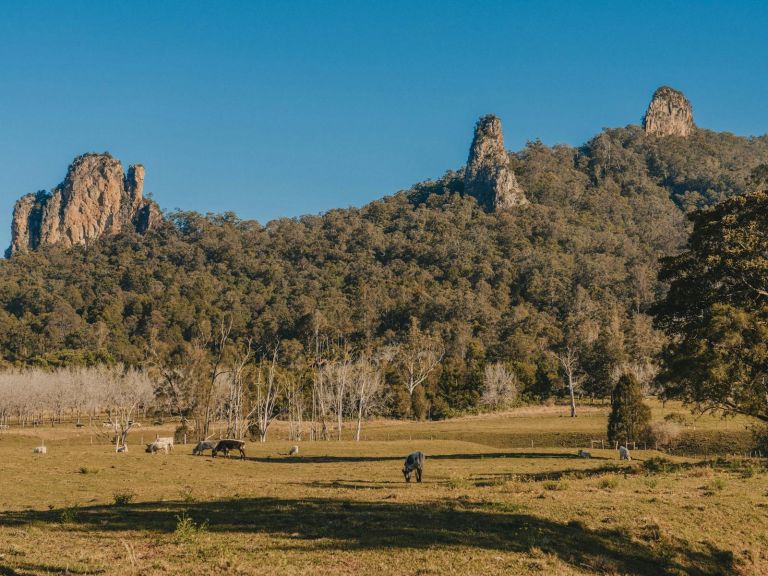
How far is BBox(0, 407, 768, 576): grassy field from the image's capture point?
10.9 meters

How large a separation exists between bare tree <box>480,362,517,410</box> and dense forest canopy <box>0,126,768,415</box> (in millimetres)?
3277

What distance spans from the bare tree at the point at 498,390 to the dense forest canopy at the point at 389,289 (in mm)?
3277

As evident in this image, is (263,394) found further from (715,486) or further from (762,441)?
(715,486)

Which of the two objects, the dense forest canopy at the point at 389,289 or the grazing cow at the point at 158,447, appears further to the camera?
the dense forest canopy at the point at 389,289

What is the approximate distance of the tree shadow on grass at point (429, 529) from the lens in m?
11.9

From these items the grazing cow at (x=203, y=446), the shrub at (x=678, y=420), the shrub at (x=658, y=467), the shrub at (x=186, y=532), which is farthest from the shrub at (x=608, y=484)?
the shrub at (x=678, y=420)

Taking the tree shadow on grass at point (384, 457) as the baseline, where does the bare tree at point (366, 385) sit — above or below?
above

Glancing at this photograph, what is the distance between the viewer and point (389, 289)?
466ft

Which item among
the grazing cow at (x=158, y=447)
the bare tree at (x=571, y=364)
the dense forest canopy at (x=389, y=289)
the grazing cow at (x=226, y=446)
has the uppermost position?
the dense forest canopy at (x=389, y=289)

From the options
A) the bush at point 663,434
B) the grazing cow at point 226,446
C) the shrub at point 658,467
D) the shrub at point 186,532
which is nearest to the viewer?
the shrub at point 186,532

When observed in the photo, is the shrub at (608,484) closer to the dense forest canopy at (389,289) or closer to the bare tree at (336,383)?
the bare tree at (336,383)

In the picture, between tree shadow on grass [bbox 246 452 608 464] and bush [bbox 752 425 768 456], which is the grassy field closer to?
tree shadow on grass [bbox 246 452 608 464]

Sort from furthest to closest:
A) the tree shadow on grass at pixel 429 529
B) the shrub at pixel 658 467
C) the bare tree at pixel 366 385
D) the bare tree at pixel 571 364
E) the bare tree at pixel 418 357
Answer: the bare tree at pixel 418 357 → the bare tree at pixel 571 364 → the bare tree at pixel 366 385 → the shrub at pixel 658 467 → the tree shadow on grass at pixel 429 529

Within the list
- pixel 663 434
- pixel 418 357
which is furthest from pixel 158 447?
pixel 418 357
